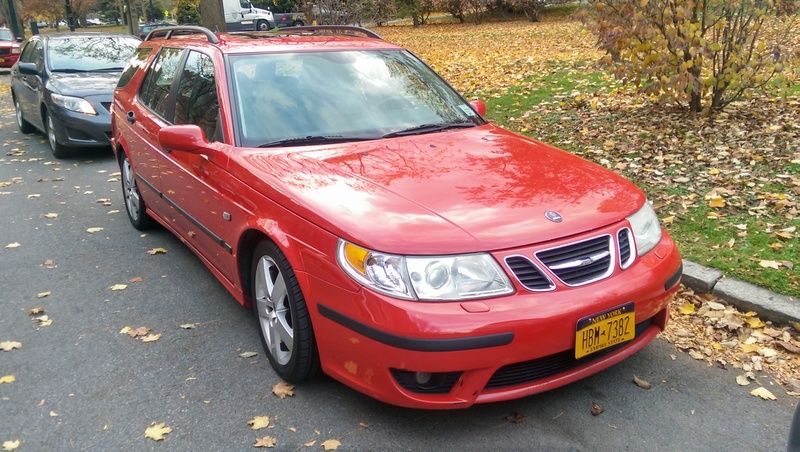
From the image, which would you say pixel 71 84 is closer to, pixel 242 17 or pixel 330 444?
pixel 330 444

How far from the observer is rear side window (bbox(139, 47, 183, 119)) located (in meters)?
5.00

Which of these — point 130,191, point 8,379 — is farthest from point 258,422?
point 130,191

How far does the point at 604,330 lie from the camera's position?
9.45 feet

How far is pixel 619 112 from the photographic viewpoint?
26.9 feet

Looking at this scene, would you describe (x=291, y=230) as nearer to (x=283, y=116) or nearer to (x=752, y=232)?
(x=283, y=116)

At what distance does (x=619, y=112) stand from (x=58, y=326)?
649 centimetres

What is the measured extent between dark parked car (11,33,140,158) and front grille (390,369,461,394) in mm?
7277

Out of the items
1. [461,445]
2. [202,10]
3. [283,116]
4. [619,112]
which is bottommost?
[461,445]

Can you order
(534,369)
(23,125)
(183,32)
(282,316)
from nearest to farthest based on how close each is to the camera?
1. (534,369)
2. (282,316)
3. (183,32)
4. (23,125)

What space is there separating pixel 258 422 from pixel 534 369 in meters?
1.28

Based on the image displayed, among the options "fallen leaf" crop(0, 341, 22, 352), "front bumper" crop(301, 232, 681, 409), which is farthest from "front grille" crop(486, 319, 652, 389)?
"fallen leaf" crop(0, 341, 22, 352)

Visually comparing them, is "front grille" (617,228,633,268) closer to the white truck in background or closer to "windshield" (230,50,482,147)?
"windshield" (230,50,482,147)

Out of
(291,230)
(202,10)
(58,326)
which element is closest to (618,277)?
(291,230)

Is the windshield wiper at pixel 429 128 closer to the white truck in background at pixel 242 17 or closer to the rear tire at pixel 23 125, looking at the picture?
the rear tire at pixel 23 125
